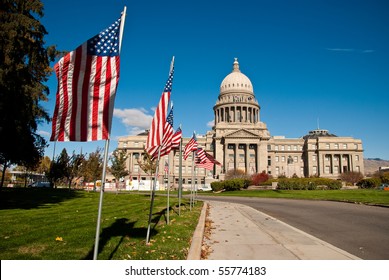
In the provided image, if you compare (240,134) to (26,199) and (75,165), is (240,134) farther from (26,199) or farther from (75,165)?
(26,199)

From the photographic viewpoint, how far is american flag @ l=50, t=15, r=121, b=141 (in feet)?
18.8

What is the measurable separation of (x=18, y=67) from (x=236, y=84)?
11367 cm

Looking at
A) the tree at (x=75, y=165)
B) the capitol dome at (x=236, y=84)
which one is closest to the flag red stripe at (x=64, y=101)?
the tree at (x=75, y=165)

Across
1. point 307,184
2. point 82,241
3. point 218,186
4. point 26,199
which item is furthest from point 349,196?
point 82,241

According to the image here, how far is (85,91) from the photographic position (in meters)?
5.84

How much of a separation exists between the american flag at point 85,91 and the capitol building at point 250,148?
96.3 m

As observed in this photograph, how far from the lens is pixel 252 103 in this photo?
389 feet

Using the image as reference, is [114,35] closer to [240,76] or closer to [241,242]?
[241,242]

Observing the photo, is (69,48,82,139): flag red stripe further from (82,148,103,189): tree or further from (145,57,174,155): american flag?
(82,148,103,189): tree

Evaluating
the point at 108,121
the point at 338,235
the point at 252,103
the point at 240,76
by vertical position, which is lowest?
the point at 338,235

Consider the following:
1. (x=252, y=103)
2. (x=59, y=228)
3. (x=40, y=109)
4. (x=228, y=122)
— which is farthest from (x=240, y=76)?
(x=59, y=228)

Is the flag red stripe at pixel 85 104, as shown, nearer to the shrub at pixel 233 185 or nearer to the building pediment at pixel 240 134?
the shrub at pixel 233 185

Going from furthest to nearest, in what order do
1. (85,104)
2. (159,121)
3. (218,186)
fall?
(218,186), (159,121), (85,104)

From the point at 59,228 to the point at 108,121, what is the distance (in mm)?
6227
